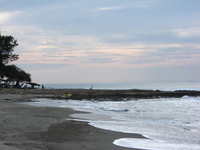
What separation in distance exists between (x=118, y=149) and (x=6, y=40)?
44210mm

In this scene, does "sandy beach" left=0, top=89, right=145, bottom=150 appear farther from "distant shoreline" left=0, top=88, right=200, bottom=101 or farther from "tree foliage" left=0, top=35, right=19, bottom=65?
"tree foliage" left=0, top=35, right=19, bottom=65

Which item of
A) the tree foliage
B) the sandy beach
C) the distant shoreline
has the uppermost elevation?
the tree foliage

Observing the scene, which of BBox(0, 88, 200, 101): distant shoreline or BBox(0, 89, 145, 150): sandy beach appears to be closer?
BBox(0, 89, 145, 150): sandy beach

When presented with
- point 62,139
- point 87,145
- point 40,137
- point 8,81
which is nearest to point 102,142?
point 87,145

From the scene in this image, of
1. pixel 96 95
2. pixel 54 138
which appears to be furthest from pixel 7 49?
pixel 54 138

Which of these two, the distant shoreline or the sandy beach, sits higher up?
the distant shoreline

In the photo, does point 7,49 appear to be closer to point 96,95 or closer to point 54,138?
point 96,95

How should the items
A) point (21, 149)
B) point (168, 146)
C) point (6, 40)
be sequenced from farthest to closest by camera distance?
1. point (6, 40)
2. point (168, 146)
3. point (21, 149)

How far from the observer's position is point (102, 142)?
23.4 feet

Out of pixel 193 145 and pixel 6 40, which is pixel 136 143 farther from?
pixel 6 40

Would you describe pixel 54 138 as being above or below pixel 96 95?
below

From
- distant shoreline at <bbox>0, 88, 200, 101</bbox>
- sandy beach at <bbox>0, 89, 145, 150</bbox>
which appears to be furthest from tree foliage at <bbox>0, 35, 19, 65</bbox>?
sandy beach at <bbox>0, 89, 145, 150</bbox>

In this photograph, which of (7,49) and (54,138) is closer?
(54,138)

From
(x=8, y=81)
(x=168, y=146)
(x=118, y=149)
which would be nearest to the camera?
(x=118, y=149)
